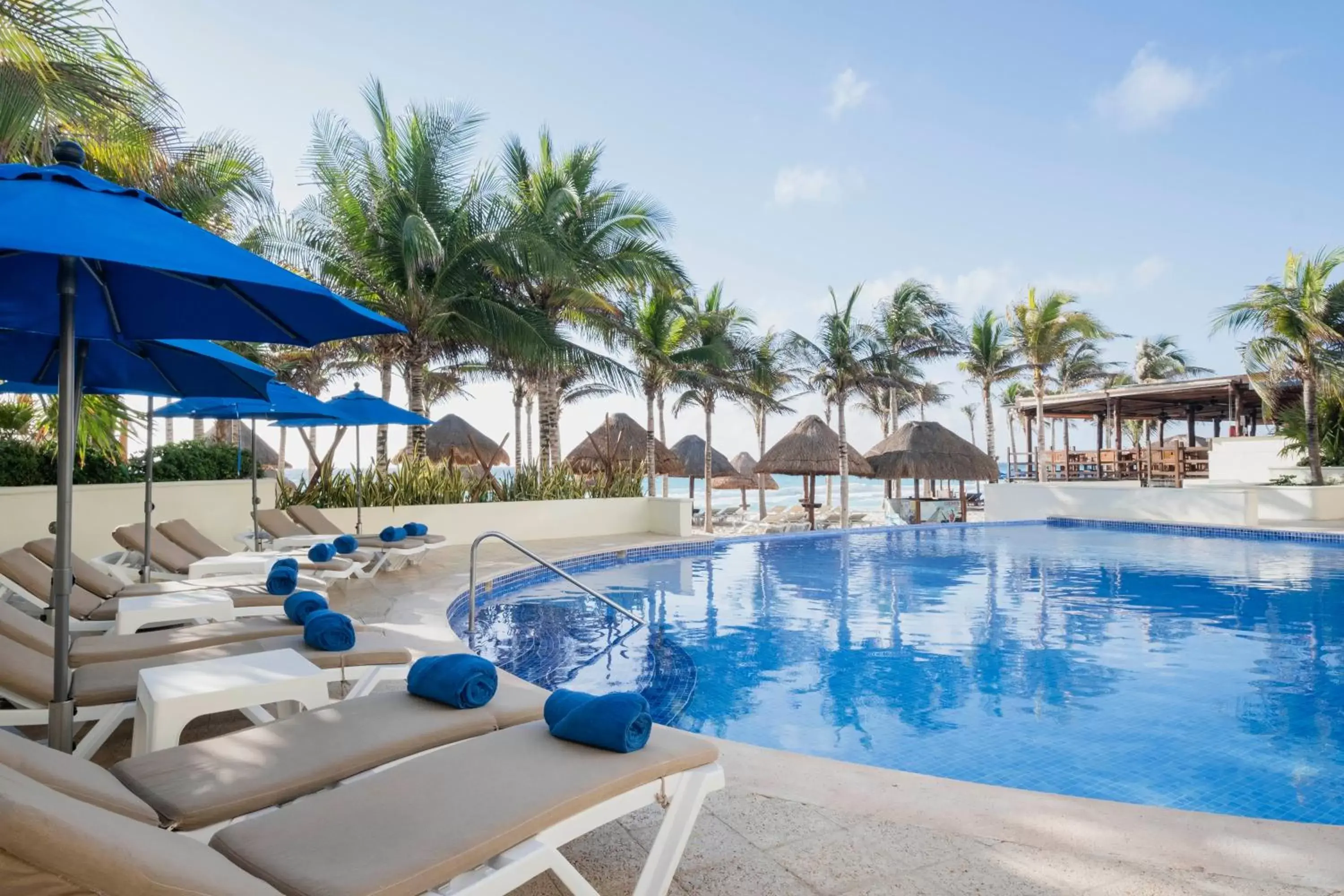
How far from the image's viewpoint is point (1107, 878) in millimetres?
2404

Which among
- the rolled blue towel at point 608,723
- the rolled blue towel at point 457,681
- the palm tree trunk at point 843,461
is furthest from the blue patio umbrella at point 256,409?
the palm tree trunk at point 843,461

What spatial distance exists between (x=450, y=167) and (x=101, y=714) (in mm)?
12211

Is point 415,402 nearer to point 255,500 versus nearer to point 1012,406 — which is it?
point 255,500

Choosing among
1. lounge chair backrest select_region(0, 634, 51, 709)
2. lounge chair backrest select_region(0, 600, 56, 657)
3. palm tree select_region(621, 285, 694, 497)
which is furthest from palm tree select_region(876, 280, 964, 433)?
lounge chair backrest select_region(0, 634, 51, 709)

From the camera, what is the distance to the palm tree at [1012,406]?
28.5 metres

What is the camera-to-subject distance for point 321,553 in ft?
24.3

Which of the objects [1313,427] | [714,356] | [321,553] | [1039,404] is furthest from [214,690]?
[1039,404]

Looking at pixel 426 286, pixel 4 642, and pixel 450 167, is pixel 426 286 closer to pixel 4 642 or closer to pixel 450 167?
pixel 450 167

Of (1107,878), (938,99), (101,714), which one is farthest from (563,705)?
(938,99)

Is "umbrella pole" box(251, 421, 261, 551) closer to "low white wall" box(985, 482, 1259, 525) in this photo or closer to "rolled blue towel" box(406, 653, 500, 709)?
"rolled blue towel" box(406, 653, 500, 709)

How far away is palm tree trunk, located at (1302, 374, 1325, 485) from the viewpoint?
56.0ft

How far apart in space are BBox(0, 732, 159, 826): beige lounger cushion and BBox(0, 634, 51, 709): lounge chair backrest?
125 cm

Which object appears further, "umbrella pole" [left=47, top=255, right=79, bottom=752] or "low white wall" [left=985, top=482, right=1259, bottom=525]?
"low white wall" [left=985, top=482, right=1259, bottom=525]

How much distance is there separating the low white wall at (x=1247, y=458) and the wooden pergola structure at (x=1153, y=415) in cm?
59
